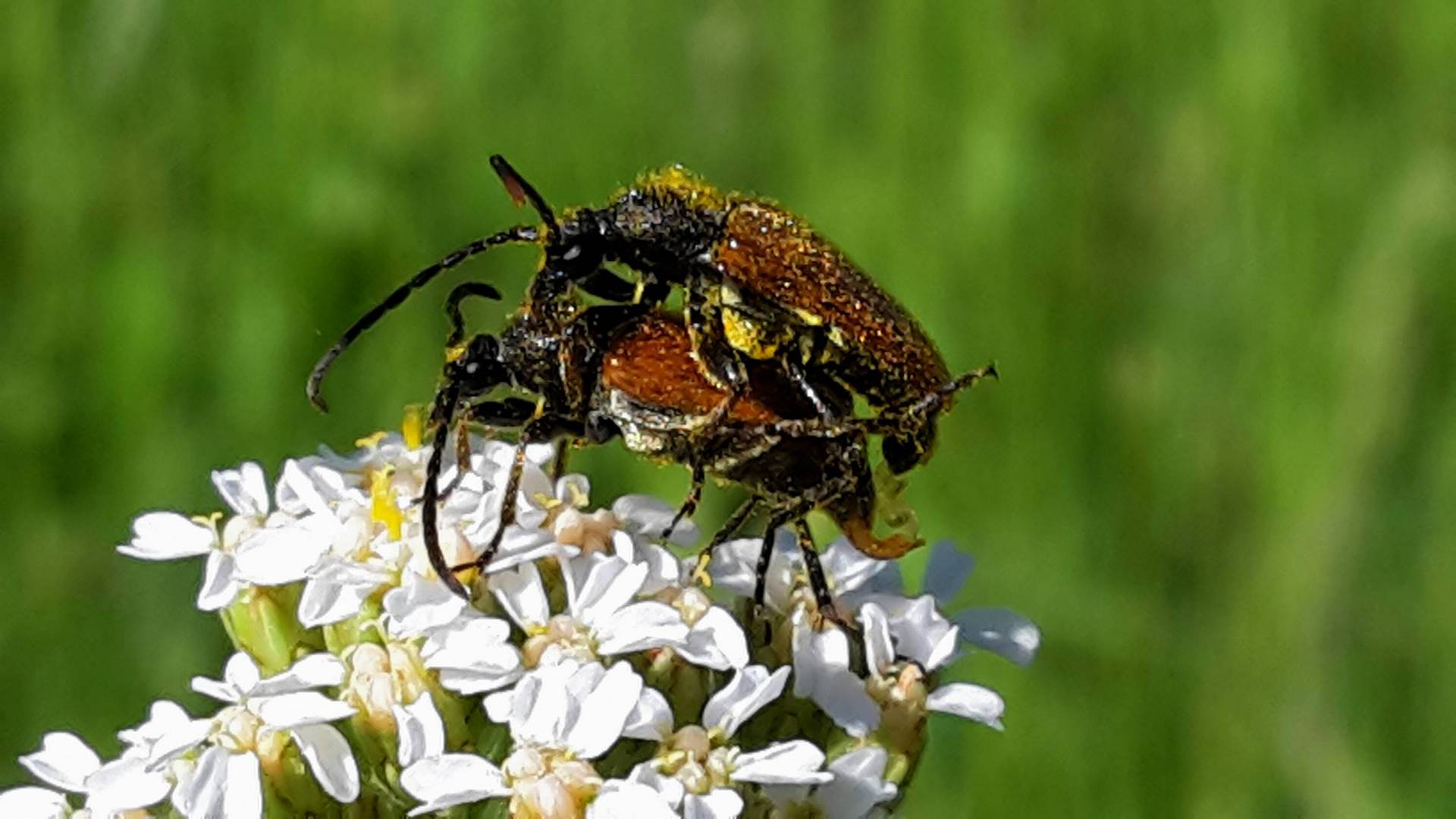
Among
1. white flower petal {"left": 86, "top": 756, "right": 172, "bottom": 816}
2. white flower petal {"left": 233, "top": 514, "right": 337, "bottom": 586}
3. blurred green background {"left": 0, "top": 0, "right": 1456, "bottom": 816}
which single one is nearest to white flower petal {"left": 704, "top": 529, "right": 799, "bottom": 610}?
white flower petal {"left": 233, "top": 514, "right": 337, "bottom": 586}

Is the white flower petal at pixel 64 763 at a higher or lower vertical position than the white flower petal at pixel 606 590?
lower

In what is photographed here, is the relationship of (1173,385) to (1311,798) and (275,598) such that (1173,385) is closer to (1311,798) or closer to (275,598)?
(1311,798)

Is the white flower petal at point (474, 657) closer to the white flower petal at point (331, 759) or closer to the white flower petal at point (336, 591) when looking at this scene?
the white flower petal at point (331, 759)

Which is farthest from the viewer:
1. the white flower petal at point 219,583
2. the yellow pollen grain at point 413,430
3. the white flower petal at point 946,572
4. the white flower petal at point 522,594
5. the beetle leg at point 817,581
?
the white flower petal at point 946,572

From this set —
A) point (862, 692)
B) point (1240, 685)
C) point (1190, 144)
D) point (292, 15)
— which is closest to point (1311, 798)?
point (1240, 685)

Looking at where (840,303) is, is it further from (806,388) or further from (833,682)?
(833,682)

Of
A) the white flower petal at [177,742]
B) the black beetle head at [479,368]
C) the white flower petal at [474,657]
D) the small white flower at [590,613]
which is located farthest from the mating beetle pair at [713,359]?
the white flower petal at [177,742]

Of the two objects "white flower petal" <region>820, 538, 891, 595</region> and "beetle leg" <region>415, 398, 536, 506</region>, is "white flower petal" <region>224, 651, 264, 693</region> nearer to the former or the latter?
"beetle leg" <region>415, 398, 536, 506</region>
